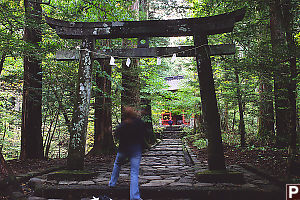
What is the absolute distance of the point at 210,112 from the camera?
5.00 meters

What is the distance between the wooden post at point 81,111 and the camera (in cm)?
513

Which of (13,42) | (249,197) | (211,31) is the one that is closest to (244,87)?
(211,31)

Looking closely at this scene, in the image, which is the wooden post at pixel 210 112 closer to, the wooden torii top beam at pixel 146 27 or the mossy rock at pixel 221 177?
the mossy rock at pixel 221 177

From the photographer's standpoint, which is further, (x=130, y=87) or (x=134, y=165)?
(x=130, y=87)

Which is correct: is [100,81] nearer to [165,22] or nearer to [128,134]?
[165,22]

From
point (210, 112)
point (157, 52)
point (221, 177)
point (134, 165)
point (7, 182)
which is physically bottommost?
point (221, 177)

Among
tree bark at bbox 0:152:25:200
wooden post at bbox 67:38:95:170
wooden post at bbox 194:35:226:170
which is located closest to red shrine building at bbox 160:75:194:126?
wooden post at bbox 194:35:226:170

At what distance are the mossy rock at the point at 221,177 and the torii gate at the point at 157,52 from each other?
220mm

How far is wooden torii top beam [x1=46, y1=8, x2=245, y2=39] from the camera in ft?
17.2

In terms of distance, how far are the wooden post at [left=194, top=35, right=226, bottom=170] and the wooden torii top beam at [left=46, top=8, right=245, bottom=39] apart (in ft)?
1.73

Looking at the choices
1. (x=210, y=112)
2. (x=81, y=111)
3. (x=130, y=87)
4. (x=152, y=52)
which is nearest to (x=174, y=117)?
(x=130, y=87)

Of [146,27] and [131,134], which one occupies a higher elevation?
[146,27]

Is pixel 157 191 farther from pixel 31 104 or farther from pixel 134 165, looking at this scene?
pixel 31 104

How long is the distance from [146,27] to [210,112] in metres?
2.92
